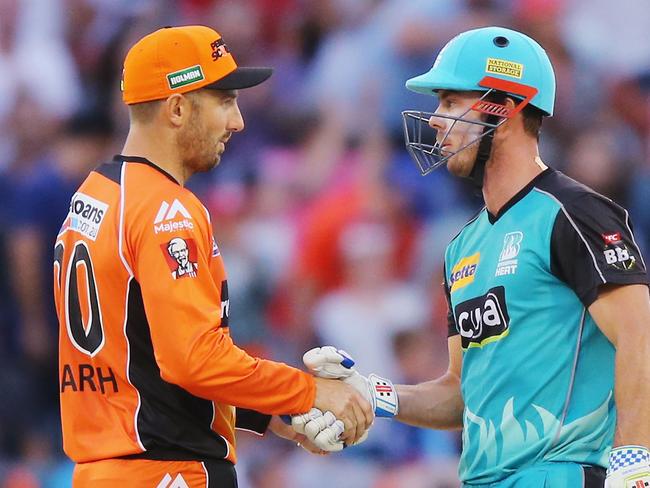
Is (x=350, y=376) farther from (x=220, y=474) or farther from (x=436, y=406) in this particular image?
(x=220, y=474)

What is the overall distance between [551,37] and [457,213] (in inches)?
63.8

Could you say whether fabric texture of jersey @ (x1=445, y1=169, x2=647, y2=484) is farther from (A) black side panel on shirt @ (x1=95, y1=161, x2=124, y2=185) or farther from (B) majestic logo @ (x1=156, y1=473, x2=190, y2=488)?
(A) black side panel on shirt @ (x1=95, y1=161, x2=124, y2=185)

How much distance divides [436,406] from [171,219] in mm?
1525

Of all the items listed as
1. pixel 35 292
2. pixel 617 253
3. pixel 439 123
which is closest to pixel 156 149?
pixel 439 123

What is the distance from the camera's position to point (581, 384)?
4.40m

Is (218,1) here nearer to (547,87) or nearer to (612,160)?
(612,160)

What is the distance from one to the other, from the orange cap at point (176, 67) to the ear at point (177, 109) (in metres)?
0.03

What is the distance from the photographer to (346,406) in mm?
4895

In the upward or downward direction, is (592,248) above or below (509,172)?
below

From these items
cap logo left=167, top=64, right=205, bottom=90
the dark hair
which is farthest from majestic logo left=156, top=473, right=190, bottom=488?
the dark hair

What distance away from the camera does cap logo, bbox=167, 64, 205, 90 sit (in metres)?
4.71

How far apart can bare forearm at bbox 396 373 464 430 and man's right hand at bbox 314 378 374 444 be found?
0.31m

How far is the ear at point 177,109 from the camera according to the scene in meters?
4.73

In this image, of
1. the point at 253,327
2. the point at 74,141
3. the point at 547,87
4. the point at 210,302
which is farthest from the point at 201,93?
the point at 74,141
